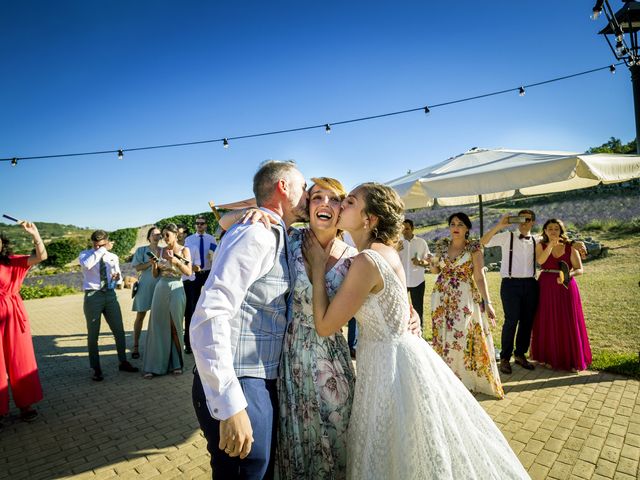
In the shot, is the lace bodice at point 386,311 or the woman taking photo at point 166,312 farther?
the woman taking photo at point 166,312

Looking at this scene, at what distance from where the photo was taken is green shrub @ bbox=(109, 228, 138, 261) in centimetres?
3138

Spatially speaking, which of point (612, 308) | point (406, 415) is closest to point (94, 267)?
point (406, 415)

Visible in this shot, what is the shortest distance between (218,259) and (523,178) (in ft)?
13.5

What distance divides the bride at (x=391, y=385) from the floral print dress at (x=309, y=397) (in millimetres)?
80

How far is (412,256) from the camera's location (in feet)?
22.5

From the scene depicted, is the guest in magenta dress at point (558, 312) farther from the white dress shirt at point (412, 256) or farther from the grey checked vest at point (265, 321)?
the grey checked vest at point (265, 321)

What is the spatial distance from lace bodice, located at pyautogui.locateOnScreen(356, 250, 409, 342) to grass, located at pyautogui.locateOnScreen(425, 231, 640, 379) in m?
4.86

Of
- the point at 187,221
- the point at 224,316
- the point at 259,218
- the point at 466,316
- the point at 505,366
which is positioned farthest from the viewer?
the point at 187,221

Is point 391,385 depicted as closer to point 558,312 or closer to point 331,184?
point 331,184

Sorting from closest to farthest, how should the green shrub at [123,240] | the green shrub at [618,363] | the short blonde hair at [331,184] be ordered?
1. the short blonde hair at [331,184]
2. the green shrub at [618,363]
3. the green shrub at [123,240]

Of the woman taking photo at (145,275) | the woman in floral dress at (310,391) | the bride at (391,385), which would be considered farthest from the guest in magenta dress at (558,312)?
the woman taking photo at (145,275)

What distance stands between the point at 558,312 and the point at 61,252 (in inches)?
1320

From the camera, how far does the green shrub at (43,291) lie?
59.4 feet

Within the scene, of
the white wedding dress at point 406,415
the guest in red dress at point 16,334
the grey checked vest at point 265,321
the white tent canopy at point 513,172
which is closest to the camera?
the grey checked vest at point 265,321
